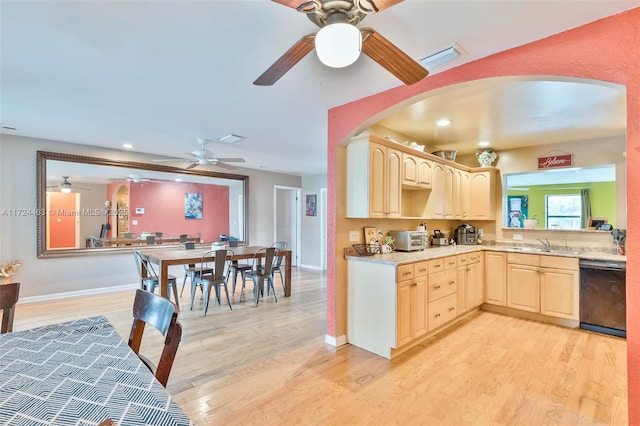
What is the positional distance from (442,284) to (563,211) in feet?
8.12

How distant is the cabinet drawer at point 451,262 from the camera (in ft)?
11.3

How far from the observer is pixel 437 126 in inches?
144

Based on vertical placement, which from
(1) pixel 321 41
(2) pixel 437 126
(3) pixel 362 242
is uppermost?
(2) pixel 437 126

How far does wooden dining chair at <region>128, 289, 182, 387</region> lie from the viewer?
114cm

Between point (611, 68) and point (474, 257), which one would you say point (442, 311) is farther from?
point (611, 68)

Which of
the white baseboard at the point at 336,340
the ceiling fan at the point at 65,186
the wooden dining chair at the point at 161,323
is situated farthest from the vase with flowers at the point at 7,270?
the white baseboard at the point at 336,340

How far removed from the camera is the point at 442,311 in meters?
3.36

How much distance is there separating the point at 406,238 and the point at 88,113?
3.82 meters

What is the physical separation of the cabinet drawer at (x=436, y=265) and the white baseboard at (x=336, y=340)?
1124 millimetres

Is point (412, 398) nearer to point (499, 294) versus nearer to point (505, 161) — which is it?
point (499, 294)

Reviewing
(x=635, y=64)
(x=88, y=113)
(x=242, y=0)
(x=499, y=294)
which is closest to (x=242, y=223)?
(x=88, y=113)

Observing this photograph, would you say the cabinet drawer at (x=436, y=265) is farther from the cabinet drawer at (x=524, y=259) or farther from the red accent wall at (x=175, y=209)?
the red accent wall at (x=175, y=209)

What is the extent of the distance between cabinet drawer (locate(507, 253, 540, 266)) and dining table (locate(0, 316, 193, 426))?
431 cm

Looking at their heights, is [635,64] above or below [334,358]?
above
